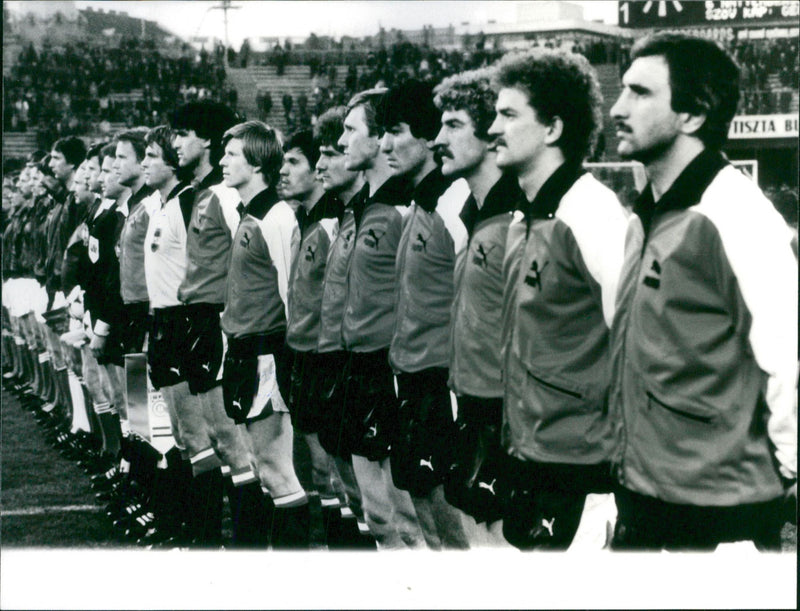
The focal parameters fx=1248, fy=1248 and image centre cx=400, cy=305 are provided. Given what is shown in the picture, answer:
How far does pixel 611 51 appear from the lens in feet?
12.5

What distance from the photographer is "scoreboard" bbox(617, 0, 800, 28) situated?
367 cm

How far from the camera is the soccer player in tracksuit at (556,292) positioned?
2.99m

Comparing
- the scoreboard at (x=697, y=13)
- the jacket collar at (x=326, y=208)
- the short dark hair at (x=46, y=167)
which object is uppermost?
the scoreboard at (x=697, y=13)

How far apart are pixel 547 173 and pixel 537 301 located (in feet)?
1.15

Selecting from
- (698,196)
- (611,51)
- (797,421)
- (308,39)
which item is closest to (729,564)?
(797,421)

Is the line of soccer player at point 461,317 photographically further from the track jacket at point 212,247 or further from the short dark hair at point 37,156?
the short dark hair at point 37,156

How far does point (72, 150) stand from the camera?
757cm

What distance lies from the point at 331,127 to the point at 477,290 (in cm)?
126

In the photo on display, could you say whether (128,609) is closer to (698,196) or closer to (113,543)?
(113,543)

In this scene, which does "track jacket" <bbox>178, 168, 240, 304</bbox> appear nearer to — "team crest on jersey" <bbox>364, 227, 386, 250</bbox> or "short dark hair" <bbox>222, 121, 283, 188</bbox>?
"short dark hair" <bbox>222, 121, 283, 188</bbox>

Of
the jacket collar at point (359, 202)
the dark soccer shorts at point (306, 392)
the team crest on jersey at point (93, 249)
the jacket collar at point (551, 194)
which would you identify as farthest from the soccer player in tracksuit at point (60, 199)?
the jacket collar at point (551, 194)

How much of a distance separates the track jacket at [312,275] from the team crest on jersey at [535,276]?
1522 mm

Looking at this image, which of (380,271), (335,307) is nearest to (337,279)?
(335,307)

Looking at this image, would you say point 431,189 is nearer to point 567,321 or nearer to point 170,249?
point 567,321
